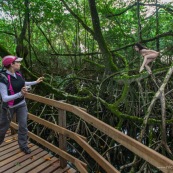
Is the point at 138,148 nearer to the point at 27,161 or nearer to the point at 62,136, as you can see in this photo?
the point at 62,136

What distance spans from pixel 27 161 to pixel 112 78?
256 centimetres

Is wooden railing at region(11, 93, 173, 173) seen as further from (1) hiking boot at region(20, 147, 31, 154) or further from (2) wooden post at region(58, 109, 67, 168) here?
(1) hiking boot at region(20, 147, 31, 154)

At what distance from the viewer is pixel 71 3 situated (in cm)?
763

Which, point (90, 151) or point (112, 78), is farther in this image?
point (112, 78)

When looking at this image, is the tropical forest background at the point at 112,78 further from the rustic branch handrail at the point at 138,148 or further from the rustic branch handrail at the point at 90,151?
the rustic branch handrail at the point at 138,148

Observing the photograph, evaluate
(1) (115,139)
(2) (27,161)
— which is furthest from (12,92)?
(1) (115,139)

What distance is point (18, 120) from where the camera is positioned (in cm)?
288

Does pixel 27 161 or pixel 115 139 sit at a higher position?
pixel 115 139

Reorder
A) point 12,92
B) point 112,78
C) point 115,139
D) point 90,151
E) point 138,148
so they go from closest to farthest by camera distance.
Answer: point 138,148
point 115,139
point 90,151
point 12,92
point 112,78

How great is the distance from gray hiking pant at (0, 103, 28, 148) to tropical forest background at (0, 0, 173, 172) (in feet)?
1.88

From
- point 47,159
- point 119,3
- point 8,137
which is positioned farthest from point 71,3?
point 47,159

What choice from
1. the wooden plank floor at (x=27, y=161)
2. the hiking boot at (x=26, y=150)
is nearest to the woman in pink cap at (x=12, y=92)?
the hiking boot at (x=26, y=150)

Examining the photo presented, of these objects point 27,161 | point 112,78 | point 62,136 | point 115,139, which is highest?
point 112,78

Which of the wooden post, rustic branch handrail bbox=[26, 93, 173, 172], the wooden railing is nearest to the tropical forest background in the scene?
the wooden post
